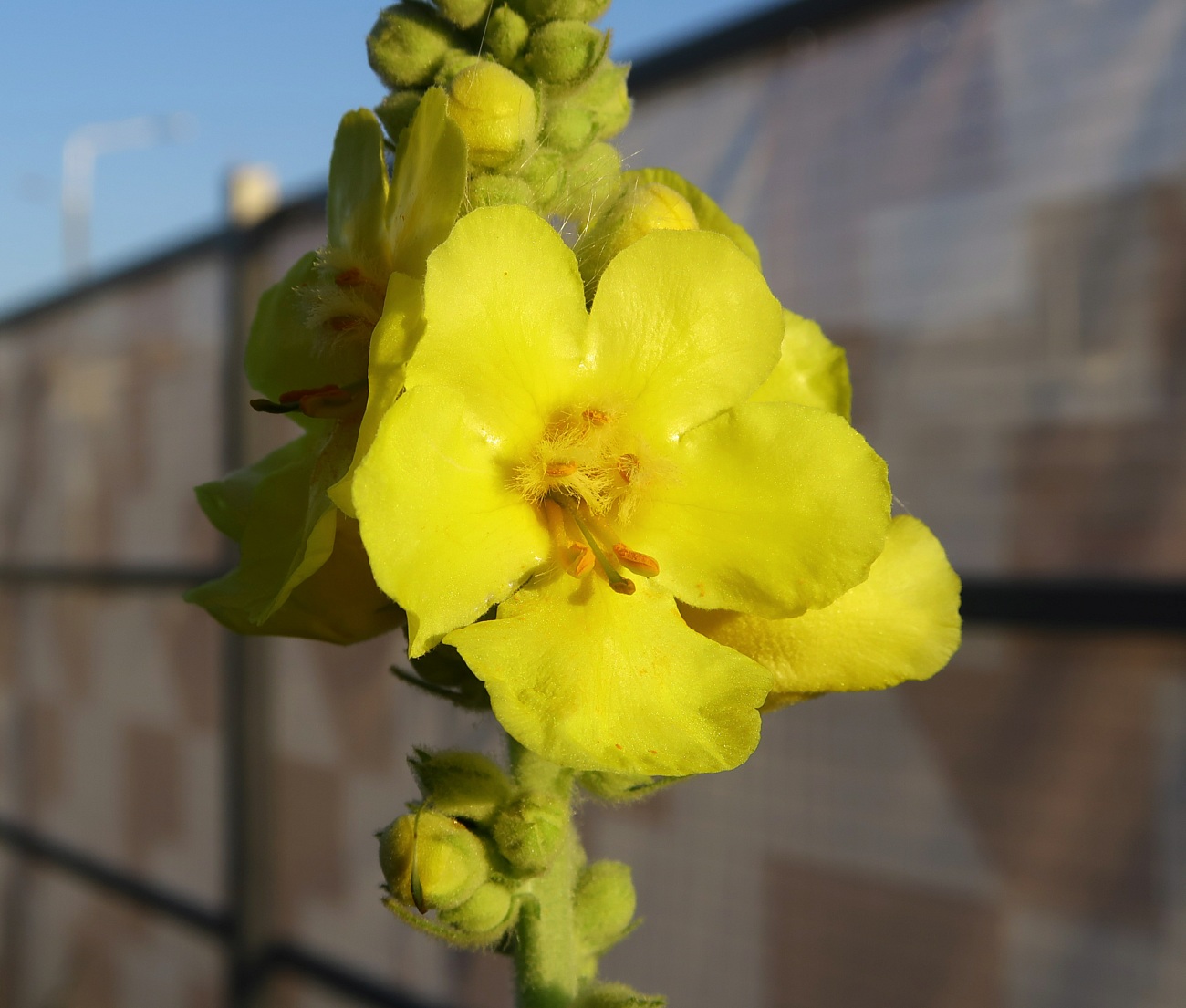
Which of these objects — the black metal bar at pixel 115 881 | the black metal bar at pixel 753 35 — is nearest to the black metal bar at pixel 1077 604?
the black metal bar at pixel 753 35

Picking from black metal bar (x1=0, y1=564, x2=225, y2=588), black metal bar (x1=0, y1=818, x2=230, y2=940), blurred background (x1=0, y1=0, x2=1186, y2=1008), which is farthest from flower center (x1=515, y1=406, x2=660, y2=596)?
black metal bar (x1=0, y1=818, x2=230, y2=940)

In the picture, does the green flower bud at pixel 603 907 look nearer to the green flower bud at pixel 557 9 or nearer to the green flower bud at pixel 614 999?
the green flower bud at pixel 614 999

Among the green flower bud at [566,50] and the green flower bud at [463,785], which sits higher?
the green flower bud at [566,50]

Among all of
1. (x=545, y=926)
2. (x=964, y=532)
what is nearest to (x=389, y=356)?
(x=545, y=926)

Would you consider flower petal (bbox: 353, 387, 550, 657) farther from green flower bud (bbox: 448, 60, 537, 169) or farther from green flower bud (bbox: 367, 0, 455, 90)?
green flower bud (bbox: 367, 0, 455, 90)

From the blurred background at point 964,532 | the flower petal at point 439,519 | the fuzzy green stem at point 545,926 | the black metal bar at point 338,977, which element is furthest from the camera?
the black metal bar at point 338,977

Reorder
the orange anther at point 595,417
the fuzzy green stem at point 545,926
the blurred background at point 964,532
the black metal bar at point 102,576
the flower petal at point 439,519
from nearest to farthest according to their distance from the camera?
the flower petal at point 439,519 → the orange anther at point 595,417 → the fuzzy green stem at point 545,926 → the blurred background at point 964,532 → the black metal bar at point 102,576
